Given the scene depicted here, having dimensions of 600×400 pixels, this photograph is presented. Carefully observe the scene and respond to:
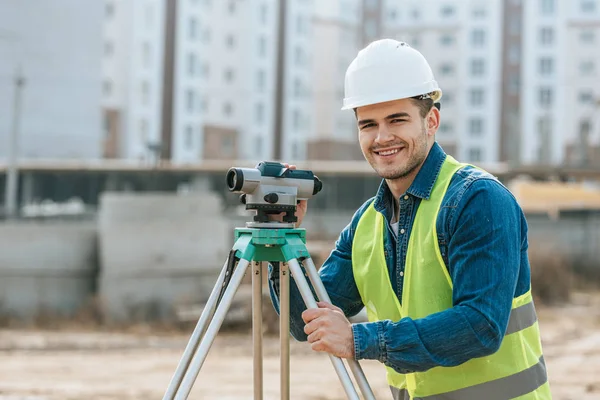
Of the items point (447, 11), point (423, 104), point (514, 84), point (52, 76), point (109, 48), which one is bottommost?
point (423, 104)

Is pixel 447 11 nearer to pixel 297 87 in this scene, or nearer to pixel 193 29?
pixel 297 87

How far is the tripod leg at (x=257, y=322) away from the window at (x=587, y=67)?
4660 centimetres

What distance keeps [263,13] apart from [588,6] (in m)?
18.8

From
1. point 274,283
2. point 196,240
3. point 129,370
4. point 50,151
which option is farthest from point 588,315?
point 50,151

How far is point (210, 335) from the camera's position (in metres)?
1.91

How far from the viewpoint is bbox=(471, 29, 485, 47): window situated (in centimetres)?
4822

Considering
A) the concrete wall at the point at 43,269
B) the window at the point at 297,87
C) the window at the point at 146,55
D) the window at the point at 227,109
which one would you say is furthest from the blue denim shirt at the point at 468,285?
the window at the point at 297,87

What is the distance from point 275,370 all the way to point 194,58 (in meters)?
37.3

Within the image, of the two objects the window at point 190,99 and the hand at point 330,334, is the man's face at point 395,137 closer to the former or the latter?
the hand at point 330,334

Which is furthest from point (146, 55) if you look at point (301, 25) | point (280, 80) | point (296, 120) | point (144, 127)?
point (301, 25)

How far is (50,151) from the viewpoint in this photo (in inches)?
1038

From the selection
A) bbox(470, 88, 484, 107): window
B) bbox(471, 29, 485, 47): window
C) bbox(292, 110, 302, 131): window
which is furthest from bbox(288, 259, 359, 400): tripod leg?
bbox(471, 29, 485, 47): window

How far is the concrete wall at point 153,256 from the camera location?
1097cm

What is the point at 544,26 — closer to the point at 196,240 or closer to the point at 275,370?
the point at 196,240
